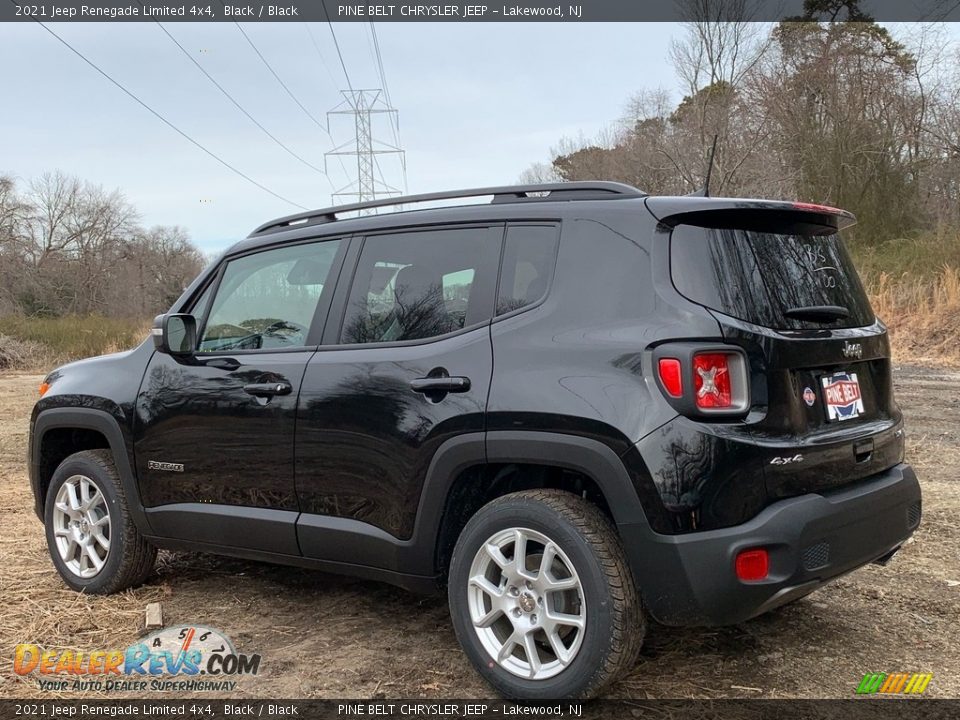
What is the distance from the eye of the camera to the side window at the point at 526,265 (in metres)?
3.04

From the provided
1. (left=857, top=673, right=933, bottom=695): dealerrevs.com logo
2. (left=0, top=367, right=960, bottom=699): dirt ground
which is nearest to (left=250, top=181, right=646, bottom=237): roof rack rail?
(left=0, top=367, right=960, bottom=699): dirt ground

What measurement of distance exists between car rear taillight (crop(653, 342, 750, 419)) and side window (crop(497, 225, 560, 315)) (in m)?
0.59

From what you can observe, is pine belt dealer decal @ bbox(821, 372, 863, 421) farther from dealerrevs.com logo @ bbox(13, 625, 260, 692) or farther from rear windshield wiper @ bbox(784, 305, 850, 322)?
dealerrevs.com logo @ bbox(13, 625, 260, 692)

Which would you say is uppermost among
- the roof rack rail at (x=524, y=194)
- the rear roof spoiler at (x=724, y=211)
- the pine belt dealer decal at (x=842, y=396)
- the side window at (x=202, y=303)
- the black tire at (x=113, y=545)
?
the roof rack rail at (x=524, y=194)

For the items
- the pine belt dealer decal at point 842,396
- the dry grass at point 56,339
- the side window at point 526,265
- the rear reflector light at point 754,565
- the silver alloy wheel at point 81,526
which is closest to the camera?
the rear reflector light at point 754,565

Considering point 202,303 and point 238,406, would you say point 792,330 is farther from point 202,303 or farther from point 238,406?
point 202,303

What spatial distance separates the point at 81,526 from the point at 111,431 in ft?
2.06

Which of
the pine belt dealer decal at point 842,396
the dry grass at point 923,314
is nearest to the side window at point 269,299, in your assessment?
the pine belt dealer decal at point 842,396

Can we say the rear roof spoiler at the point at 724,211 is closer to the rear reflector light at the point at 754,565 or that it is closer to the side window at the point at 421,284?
the side window at the point at 421,284

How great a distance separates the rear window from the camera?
2.74m

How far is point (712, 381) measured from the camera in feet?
8.54

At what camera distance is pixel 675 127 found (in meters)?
29.7

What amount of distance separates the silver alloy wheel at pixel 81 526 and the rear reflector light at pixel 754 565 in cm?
321

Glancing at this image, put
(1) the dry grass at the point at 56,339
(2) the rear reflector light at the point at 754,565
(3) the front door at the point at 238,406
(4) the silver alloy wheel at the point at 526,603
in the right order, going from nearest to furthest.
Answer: (2) the rear reflector light at the point at 754,565
(4) the silver alloy wheel at the point at 526,603
(3) the front door at the point at 238,406
(1) the dry grass at the point at 56,339
